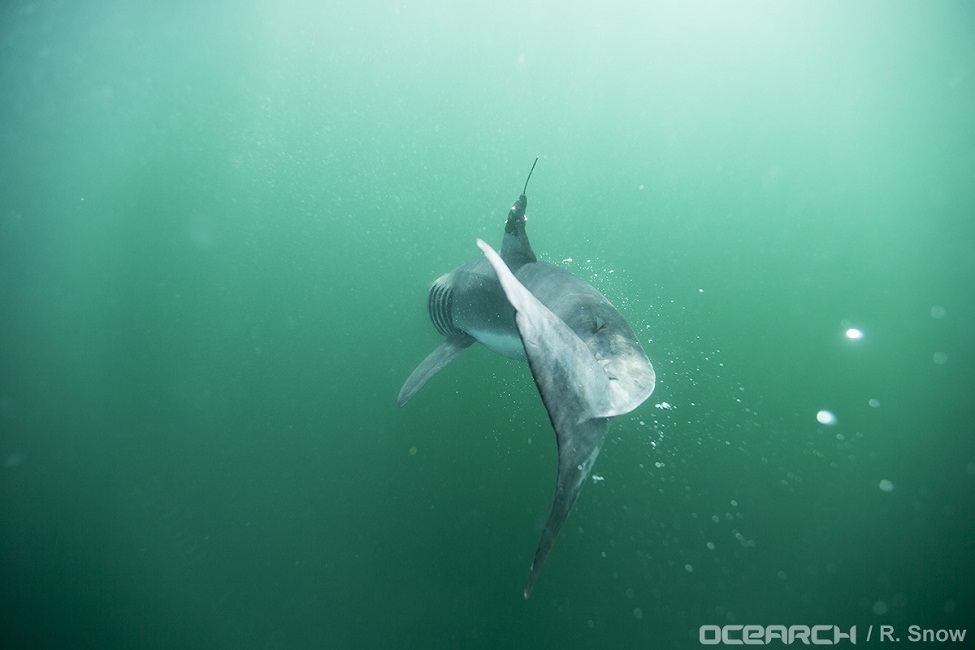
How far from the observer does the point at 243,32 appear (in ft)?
65.1

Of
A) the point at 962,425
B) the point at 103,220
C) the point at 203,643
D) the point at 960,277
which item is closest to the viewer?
the point at 203,643

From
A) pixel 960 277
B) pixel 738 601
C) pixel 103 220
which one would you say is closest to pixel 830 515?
pixel 738 601

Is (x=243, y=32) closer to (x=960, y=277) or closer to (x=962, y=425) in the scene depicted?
(x=962, y=425)

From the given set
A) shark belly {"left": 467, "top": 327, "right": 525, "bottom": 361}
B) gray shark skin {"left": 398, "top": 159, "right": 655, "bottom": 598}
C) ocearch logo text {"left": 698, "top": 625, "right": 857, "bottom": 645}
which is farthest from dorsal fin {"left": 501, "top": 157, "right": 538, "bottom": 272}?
ocearch logo text {"left": 698, "top": 625, "right": 857, "bottom": 645}

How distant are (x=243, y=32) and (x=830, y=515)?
29136 millimetres

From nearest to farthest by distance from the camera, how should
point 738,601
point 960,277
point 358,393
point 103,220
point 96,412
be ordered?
point 738,601, point 358,393, point 96,412, point 960,277, point 103,220

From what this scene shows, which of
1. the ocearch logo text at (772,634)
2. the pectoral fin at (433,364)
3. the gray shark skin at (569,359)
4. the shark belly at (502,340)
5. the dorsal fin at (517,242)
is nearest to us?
the gray shark skin at (569,359)

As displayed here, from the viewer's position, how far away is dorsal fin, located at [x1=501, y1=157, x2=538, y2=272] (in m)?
4.14

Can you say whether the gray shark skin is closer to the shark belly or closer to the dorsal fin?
the shark belly

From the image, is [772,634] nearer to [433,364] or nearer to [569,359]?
[433,364]

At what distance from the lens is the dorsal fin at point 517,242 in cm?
414

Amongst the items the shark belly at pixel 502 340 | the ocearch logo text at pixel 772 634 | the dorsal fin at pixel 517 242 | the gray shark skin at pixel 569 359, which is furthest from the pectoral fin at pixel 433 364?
the ocearch logo text at pixel 772 634

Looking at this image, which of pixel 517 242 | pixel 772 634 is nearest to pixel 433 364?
→ pixel 517 242

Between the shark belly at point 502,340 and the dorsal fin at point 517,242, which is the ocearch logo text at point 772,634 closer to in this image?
the shark belly at point 502,340
